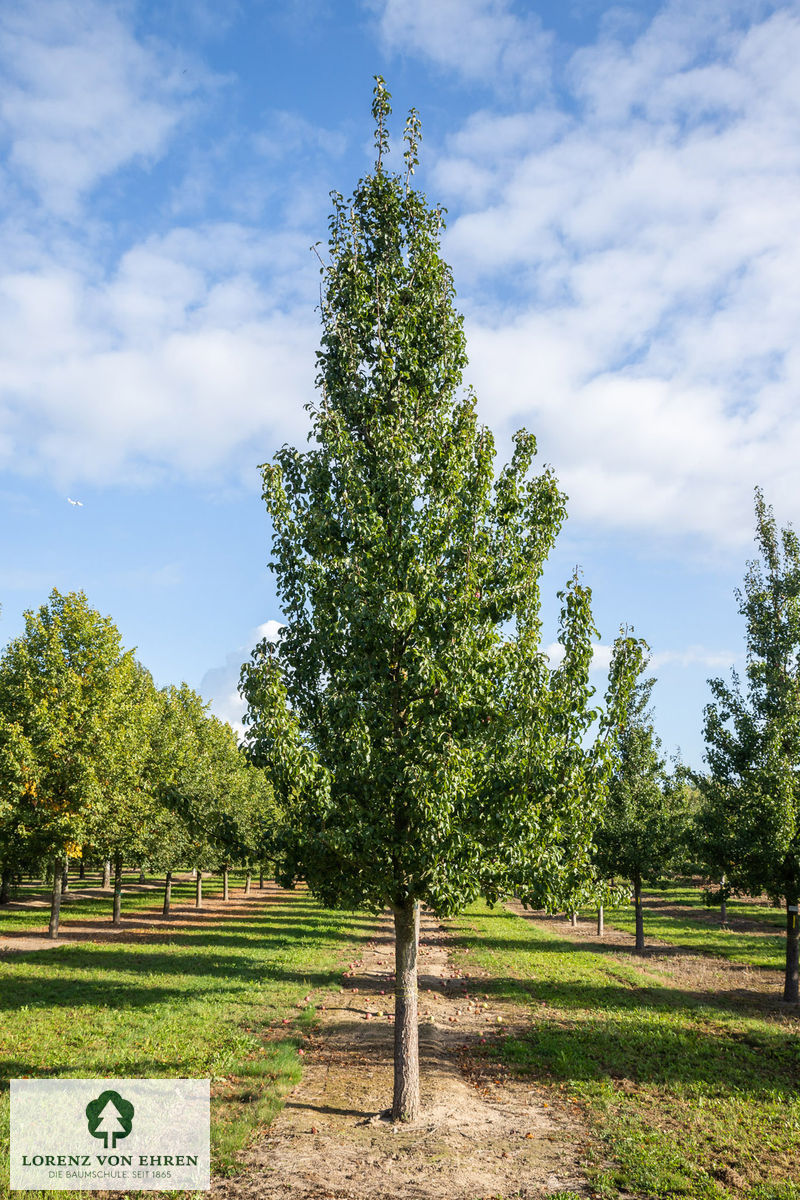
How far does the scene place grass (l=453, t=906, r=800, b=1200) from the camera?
877 centimetres

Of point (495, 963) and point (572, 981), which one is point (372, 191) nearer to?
point (572, 981)

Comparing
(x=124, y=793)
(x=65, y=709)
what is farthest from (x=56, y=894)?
(x=65, y=709)

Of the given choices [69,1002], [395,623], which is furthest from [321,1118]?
[69,1002]

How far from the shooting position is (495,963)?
23.9 meters

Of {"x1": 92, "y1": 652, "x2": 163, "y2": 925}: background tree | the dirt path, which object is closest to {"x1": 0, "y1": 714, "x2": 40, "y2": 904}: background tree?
{"x1": 92, "y1": 652, "x2": 163, "y2": 925}: background tree

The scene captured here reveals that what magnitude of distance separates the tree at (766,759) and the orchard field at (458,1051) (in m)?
3.19

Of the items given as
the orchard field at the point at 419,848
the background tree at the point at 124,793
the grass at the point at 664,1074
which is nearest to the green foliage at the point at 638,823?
the grass at the point at 664,1074

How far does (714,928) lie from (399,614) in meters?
35.2

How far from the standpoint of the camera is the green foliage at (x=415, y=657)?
912cm

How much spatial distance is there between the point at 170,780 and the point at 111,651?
8.67 meters

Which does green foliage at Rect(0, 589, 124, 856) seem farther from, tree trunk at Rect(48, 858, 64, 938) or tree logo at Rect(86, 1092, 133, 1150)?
tree logo at Rect(86, 1092, 133, 1150)

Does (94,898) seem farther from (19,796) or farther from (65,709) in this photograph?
(65,709)

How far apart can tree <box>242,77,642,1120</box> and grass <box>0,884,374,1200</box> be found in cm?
291

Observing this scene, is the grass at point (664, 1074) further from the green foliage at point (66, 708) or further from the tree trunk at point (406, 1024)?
the green foliage at point (66, 708)
